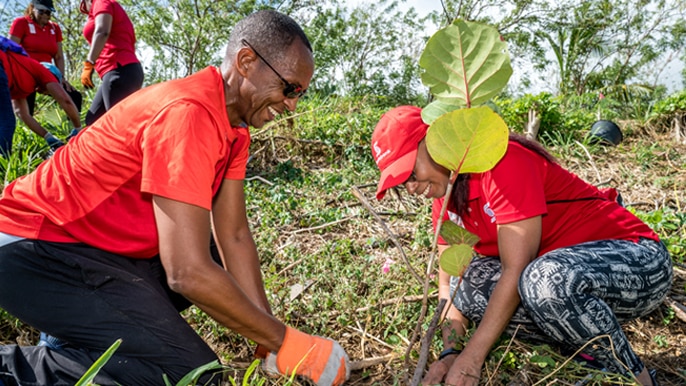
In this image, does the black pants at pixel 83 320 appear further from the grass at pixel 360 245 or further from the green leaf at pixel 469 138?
the green leaf at pixel 469 138

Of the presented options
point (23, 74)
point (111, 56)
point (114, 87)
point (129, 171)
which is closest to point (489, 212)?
point (129, 171)

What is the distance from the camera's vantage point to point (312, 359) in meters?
1.56

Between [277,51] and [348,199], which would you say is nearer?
[277,51]

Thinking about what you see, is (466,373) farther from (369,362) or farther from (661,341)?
(661,341)

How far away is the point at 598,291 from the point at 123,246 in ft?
4.80

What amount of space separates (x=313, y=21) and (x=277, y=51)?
12.7 meters

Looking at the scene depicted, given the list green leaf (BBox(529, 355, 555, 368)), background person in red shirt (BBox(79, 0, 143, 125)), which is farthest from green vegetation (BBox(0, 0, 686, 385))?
background person in red shirt (BBox(79, 0, 143, 125))

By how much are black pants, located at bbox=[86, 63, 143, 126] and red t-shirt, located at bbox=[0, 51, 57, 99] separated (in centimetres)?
46

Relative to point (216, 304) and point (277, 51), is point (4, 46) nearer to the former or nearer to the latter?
point (277, 51)

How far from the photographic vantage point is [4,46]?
3.56 m

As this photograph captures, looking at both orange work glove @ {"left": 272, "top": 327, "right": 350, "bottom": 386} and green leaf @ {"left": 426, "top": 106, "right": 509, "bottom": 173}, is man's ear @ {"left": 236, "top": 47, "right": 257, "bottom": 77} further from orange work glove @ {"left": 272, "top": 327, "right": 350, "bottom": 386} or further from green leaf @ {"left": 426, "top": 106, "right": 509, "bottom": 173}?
orange work glove @ {"left": 272, "top": 327, "right": 350, "bottom": 386}

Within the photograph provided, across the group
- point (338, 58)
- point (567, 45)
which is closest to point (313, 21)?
point (338, 58)

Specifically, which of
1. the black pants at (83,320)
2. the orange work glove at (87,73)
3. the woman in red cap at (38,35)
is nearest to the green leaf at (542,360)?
the black pants at (83,320)

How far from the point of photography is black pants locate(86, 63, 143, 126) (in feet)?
12.7
